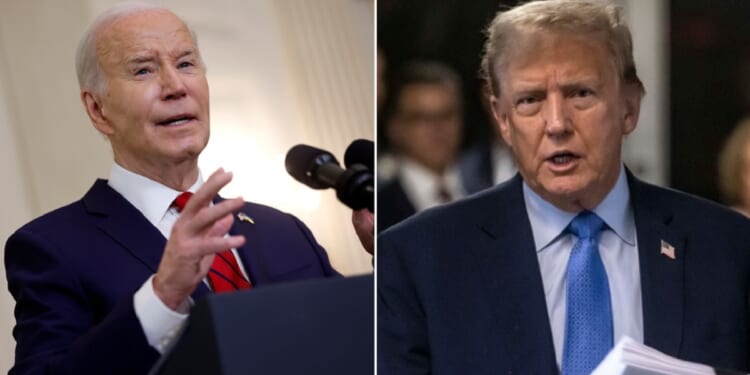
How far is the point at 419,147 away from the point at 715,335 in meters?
0.89

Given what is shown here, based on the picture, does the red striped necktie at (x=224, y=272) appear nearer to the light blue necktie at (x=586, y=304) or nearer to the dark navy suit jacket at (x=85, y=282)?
the dark navy suit jacket at (x=85, y=282)

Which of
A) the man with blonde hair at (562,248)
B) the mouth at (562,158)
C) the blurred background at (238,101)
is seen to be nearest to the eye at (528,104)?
the man with blonde hair at (562,248)

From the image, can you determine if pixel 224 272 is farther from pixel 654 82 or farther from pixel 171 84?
pixel 654 82

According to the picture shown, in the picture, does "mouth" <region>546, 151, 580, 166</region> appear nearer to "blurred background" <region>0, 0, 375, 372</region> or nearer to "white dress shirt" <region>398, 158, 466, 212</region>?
"white dress shirt" <region>398, 158, 466, 212</region>

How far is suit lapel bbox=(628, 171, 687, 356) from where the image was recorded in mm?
2943

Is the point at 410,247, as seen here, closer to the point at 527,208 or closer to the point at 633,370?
the point at 527,208

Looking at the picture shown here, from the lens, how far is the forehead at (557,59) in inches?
116

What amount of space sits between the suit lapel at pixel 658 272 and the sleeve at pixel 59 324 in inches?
49.5

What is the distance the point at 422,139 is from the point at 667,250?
2.27 feet

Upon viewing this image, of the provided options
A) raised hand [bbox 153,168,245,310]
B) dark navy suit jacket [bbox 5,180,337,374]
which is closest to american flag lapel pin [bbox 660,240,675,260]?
dark navy suit jacket [bbox 5,180,337,374]

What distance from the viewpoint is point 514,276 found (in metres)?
2.97

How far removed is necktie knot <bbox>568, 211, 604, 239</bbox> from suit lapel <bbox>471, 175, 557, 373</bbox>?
4.6 inches

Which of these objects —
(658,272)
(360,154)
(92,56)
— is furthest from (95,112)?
(658,272)

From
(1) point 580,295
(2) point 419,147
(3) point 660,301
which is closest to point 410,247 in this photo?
(2) point 419,147
